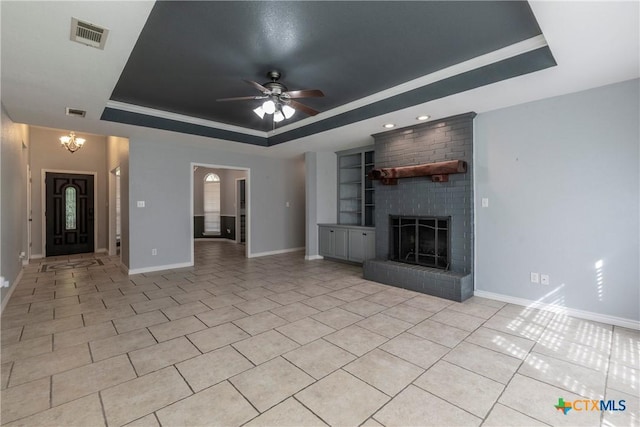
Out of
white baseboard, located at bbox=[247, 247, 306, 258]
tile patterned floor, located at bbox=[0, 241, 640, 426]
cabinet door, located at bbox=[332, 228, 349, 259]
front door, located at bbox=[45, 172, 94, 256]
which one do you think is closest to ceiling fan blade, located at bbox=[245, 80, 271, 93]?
tile patterned floor, located at bbox=[0, 241, 640, 426]

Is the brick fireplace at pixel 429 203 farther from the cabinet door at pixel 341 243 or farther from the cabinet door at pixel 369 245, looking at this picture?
the cabinet door at pixel 341 243

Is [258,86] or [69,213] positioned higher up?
[258,86]

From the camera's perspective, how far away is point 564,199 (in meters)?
3.14

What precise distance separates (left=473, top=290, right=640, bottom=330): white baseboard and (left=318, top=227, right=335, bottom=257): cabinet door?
121 inches

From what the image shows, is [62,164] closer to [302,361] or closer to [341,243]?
[341,243]

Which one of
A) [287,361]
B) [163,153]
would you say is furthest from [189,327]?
[163,153]

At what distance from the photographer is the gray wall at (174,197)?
5.10 m

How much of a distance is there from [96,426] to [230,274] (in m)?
3.47

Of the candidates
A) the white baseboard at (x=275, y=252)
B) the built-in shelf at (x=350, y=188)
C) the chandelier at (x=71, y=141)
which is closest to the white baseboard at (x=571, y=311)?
the built-in shelf at (x=350, y=188)

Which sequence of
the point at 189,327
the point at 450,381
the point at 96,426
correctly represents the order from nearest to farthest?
the point at 96,426 → the point at 450,381 → the point at 189,327

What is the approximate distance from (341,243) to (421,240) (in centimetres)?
198

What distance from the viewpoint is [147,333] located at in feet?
8.86

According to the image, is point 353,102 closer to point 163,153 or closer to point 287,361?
point 287,361

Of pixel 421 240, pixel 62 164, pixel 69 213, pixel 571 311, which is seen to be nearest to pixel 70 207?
pixel 69 213
